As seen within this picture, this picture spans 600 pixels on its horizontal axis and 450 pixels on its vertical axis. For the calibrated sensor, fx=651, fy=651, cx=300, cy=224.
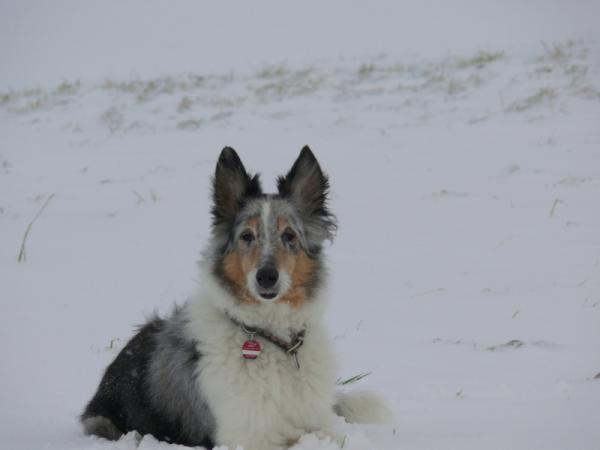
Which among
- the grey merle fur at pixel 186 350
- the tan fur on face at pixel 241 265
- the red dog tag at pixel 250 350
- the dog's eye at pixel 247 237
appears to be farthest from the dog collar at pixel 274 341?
the dog's eye at pixel 247 237

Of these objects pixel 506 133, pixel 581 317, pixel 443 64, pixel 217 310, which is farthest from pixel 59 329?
pixel 443 64

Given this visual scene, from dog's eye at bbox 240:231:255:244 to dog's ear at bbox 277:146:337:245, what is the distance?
0.47 m

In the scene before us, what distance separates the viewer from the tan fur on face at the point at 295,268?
430 cm

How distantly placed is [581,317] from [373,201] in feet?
15.2

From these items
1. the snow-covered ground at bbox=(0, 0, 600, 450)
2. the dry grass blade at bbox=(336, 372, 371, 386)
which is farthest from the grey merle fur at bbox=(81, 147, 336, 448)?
the dry grass blade at bbox=(336, 372, 371, 386)

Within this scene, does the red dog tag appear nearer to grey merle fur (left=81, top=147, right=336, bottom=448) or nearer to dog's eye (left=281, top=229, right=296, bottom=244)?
grey merle fur (left=81, top=147, right=336, bottom=448)

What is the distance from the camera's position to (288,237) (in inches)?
178

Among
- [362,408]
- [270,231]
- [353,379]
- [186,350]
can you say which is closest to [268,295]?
[270,231]

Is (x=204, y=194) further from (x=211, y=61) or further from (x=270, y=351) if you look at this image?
(x=211, y=61)

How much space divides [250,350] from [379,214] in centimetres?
603

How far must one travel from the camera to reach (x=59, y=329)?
619cm

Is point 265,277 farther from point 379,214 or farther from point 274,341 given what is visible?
point 379,214

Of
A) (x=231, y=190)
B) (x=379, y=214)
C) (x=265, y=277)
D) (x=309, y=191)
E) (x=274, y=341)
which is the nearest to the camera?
(x=265, y=277)

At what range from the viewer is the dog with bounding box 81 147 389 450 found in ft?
13.3
